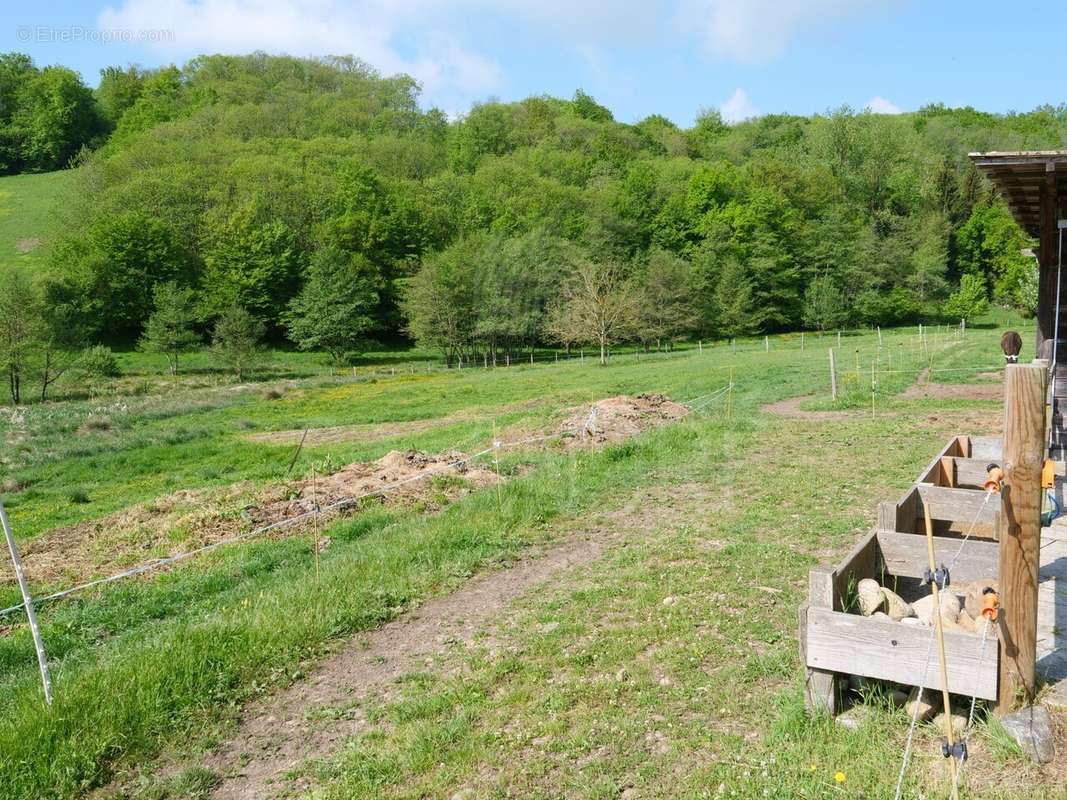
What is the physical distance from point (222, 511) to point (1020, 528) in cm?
1183

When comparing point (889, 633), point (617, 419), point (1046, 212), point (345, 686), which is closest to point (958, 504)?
point (889, 633)

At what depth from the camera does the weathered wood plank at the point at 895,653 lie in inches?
171

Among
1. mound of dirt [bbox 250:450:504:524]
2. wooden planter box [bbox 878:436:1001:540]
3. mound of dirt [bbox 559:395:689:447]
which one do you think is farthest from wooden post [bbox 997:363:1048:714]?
mound of dirt [bbox 559:395:689:447]

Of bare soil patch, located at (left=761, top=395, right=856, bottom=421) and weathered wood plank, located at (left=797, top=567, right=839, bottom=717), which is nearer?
weathered wood plank, located at (left=797, top=567, right=839, bottom=717)

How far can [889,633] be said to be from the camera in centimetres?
454

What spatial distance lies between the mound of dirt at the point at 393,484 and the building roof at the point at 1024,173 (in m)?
8.60

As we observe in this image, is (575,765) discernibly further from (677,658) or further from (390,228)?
(390,228)

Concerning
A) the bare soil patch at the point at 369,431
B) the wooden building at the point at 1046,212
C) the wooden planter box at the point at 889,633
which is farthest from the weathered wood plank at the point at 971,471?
the bare soil patch at the point at 369,431

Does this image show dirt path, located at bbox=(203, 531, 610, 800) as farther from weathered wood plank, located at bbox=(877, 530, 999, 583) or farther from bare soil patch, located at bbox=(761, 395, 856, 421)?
bare soil patch, located at bbox=(761, 395, 856, 421)

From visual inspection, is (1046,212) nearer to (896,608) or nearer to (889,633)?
(896,608)

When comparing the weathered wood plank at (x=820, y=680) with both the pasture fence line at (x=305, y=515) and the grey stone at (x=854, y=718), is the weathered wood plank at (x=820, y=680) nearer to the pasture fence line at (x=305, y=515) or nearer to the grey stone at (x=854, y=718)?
the grey stone at (x=854, y=718)

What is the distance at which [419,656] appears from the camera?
6.57 m

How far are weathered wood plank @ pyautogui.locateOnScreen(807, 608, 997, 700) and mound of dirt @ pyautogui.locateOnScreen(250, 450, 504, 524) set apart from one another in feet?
27.6

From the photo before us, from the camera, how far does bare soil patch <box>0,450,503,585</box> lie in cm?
1145
